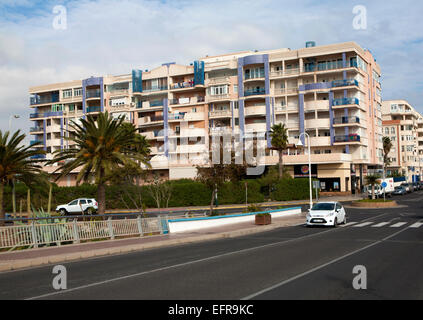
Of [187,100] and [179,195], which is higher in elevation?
[187,100]

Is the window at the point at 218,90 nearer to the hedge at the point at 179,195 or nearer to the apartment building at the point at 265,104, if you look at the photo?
the apartment building at the point at 265,104

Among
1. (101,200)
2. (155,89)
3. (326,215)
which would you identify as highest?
(155,89)

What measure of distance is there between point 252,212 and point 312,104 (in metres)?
→ 38.4

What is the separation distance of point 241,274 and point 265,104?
61.1 metres

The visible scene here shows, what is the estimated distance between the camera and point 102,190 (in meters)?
27.7

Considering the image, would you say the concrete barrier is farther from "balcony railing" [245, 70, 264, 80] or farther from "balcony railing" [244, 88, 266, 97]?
"balcony railing" [245, 70, 264, 80]

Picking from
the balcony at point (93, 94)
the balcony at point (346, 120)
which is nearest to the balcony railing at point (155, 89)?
the balcony at point (93, 94)

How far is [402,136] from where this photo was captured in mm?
117875

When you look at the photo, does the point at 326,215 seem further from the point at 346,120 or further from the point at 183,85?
the point at 183,85

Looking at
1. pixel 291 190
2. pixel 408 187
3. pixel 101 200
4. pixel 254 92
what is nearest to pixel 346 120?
pixel 254 92

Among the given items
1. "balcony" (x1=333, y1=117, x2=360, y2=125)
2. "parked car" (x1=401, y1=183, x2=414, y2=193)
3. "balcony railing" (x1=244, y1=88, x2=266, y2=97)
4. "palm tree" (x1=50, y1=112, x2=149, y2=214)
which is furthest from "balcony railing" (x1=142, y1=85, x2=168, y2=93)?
"palm tree" (x1=50, y1=112, x2=149, y2=214)

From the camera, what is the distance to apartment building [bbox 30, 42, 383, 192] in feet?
218
